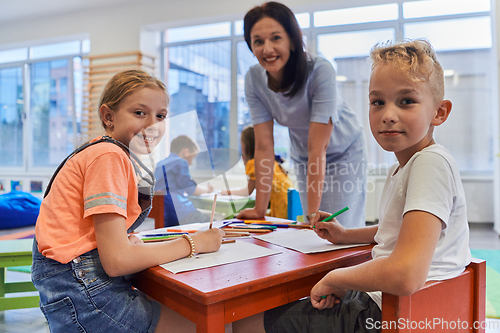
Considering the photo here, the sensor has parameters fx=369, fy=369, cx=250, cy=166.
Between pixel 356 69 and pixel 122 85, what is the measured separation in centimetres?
442

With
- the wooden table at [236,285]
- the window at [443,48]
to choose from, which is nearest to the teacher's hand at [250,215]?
the wooden table at [236,285]

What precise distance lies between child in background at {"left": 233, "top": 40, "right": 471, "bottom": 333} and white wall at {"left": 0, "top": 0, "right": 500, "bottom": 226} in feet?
12.9

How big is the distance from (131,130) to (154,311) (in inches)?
18.3

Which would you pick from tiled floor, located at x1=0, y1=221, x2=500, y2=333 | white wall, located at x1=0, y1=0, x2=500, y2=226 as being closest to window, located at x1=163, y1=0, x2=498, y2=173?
white wall, located at x1=0, y1=0, x2=500, y2=226

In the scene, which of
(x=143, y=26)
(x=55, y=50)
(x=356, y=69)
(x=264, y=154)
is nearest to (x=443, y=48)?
(x=356, y=69)

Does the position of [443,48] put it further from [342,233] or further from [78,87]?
Answer: [78,87]

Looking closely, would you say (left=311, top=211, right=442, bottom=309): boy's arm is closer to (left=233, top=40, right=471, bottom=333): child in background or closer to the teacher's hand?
(left=233, top=40, right=471, bottom=333): child in background

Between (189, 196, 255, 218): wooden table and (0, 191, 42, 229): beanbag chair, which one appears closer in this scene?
(189, 196, 255, 218): wooden table

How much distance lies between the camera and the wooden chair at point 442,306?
0.66 metres

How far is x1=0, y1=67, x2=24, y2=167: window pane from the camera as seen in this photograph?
6.59 m

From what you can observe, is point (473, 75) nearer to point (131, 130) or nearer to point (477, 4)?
point (477, 4)

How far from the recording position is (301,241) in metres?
1.04

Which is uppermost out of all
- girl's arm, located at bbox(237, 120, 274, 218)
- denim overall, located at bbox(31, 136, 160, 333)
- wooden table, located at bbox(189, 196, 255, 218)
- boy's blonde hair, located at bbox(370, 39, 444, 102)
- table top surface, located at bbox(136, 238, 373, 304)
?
boy's blonde hair, located at bbox(370, 39, 444, 102)

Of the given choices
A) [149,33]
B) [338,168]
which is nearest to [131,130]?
[338,168]
